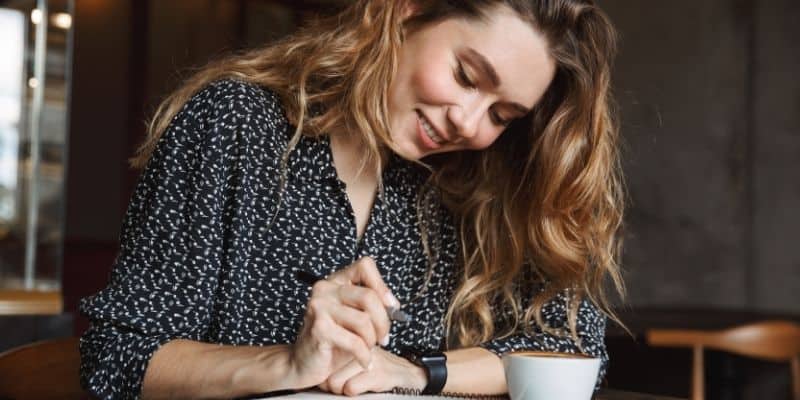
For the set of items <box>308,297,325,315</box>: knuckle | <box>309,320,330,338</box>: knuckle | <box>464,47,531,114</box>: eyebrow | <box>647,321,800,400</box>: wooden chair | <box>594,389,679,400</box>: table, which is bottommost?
<box>647,321,800,400</box>: wooden chair

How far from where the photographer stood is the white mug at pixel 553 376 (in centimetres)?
107

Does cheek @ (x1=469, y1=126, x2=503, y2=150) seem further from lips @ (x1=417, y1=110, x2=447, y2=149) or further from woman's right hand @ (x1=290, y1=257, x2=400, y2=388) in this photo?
woman's right hand @ (x1=290, y1=257, x2=400, y2=388)

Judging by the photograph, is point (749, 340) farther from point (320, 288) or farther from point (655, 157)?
point (320, 288)

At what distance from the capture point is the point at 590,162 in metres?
Answer: 1.72

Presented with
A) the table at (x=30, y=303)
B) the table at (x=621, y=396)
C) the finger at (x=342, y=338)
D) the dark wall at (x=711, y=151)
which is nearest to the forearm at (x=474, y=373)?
the table at (x=621, y=396)

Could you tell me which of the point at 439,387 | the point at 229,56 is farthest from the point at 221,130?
the point at 439,387

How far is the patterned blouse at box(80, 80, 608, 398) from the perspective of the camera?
1315mm

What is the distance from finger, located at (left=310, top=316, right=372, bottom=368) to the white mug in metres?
0.18

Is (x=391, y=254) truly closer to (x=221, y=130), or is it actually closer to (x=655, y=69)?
(x=221, y=130)

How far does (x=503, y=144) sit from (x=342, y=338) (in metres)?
0.89

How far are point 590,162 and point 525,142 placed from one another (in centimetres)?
20

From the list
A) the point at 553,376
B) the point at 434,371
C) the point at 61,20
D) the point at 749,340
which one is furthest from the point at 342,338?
the point at 61,20

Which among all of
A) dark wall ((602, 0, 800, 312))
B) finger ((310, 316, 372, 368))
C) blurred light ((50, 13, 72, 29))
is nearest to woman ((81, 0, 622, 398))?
finger ((310, 316, 372, 368))

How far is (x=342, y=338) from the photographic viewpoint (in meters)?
1.11
